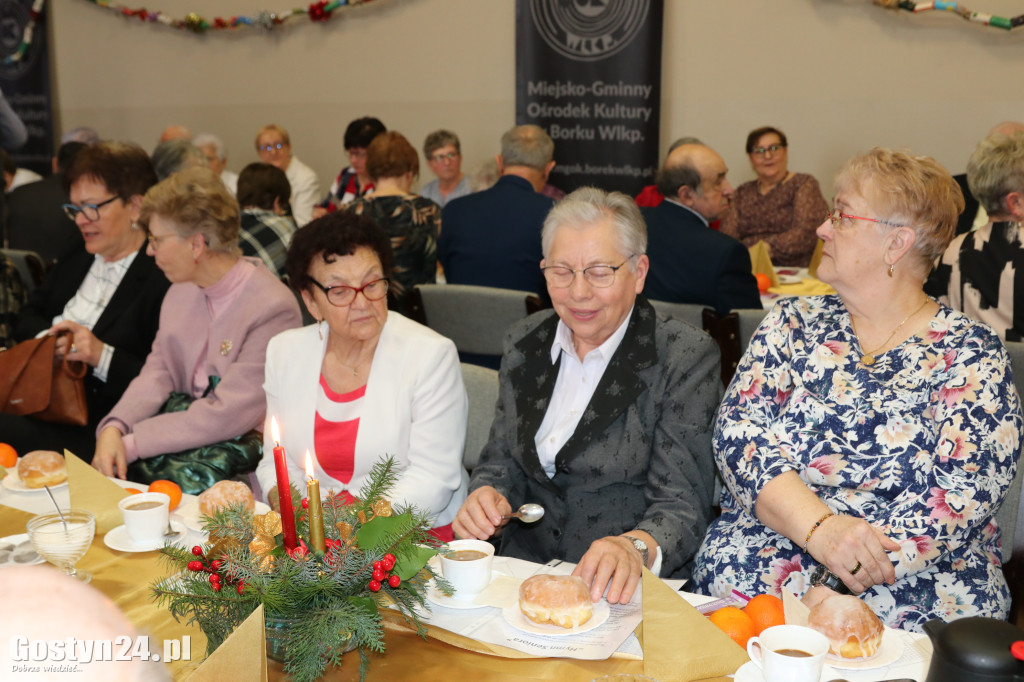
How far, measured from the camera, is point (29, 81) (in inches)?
372

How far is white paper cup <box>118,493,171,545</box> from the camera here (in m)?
1.70

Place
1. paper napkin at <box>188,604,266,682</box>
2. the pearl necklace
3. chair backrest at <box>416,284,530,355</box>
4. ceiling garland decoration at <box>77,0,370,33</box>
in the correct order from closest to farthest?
paper napkin at <box>188,604,266,682</box> < the pearl necklace < chair backrest at <box>416,284,530,355</box> < ceiling garland decoration at <box>77,0,370,33</box>

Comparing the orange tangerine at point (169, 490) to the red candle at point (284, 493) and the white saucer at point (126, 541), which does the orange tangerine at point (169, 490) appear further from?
the red candle at point (284, 493)

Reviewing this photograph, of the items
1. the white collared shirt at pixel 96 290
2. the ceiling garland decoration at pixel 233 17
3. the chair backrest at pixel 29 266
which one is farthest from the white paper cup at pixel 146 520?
the ceiling garland decoration at pixel 233 17

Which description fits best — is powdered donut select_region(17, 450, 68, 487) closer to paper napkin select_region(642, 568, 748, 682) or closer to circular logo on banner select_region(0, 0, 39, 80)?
paper napkin select_region(642, 568, 748, 682)

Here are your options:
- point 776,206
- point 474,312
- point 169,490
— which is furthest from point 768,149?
point 169,490

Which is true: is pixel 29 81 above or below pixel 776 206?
above

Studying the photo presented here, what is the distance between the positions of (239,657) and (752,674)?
677mm

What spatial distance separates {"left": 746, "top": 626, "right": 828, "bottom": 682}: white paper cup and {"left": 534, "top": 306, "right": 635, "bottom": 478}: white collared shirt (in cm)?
98

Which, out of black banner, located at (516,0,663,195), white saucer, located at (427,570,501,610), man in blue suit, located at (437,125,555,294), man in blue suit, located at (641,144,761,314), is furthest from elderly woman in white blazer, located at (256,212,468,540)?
black banner, located at (516,0,663,195)

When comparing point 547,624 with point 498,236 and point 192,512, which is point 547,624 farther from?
point 498,236

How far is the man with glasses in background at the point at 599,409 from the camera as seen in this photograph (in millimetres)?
2074

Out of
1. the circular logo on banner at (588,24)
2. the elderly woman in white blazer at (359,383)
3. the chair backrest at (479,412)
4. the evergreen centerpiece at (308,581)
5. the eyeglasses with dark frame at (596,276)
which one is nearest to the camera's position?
the evergreen centerpiece at (308,581)

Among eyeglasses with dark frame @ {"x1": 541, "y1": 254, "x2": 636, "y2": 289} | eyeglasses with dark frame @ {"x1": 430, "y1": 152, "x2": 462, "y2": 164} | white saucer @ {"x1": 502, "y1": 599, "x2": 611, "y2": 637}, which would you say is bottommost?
white saucer @ {"x1": 502, "y1": 599, "x2": 611, "y2": 637}
